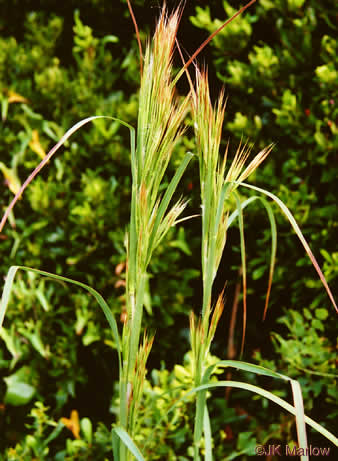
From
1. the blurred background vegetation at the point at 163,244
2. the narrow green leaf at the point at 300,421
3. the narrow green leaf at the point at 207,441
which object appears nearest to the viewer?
the narrow green leaf at the point at 300,421

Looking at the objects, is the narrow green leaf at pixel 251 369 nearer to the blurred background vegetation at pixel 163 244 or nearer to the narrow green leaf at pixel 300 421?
the narrow green leaf at pixel 300 421

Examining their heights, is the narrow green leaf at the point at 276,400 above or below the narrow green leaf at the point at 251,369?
below

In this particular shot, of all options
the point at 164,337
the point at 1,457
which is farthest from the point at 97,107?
the point at 1,457

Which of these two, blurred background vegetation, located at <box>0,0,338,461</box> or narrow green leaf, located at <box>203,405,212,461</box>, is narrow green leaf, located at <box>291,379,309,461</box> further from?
blurred background vegetation, located at <box>0,0,338,461</box>

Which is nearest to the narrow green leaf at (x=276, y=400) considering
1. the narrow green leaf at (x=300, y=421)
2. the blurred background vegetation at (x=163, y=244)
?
the narrow green leaf at (x=300, y=421)

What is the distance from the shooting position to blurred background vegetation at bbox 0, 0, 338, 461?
55.0 inches

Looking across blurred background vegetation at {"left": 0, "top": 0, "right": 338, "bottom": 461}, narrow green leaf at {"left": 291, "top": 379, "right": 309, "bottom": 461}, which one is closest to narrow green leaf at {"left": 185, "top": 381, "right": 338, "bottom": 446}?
narrow green leaf at {"left": 291, "top": 379, "right": 309, "bottom": 461}

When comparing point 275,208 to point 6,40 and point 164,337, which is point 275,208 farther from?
point 6,40

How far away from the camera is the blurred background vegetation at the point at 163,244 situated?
1.40m

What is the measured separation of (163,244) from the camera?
62.2 inches

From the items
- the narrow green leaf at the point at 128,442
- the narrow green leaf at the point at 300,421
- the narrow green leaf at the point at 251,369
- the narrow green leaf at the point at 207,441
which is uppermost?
the narrow green leaf at the point at 251,369

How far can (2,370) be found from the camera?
1672 millimetres

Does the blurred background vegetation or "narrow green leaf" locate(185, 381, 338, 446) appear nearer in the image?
"narrow green leaf" locate(185, 381, 338, 446)

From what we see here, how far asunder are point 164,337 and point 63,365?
343mm
